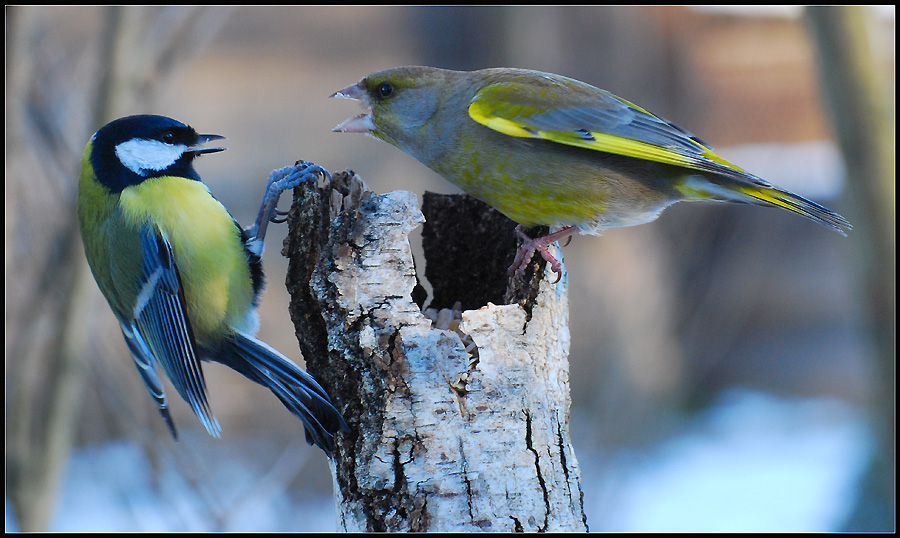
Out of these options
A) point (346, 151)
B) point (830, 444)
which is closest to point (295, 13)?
point (346, 151)

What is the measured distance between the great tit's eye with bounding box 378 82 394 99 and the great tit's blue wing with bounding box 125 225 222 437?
1.01 metres

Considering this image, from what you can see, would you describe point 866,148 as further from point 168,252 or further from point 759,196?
point 168,252

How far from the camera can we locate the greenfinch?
2.61 metres

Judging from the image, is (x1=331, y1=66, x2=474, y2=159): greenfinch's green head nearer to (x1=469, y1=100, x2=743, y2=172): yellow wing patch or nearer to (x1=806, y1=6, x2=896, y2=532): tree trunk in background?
(x1=469, y1=100, x2=743, y2=172): yellow wing patch

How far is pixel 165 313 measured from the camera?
2.66m

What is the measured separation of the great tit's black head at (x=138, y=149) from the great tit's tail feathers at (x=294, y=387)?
728mm

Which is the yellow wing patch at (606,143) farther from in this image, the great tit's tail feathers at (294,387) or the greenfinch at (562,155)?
the great tit's tail feathers at (294,387)

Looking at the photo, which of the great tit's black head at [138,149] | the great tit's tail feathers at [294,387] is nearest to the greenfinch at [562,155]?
the great tit's black head at [138,149]

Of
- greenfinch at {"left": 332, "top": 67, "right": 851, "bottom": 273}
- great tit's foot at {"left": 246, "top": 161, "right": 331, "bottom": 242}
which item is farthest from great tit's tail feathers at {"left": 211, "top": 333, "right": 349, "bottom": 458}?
greenfinch at {"left": 332, "top": 67, "right": 851, "bottom": 273}

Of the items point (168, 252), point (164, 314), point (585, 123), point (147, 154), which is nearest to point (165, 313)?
point (164, 314)

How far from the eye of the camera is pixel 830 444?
8164 mm

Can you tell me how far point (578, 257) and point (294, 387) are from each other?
446 cm

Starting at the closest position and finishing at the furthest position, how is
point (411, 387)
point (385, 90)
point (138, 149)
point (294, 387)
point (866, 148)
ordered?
point (411, 387) → point (294, 387) → point (138, 149) → point (385, 90) → point (866, 148)

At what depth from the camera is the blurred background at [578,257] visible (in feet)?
11.8
